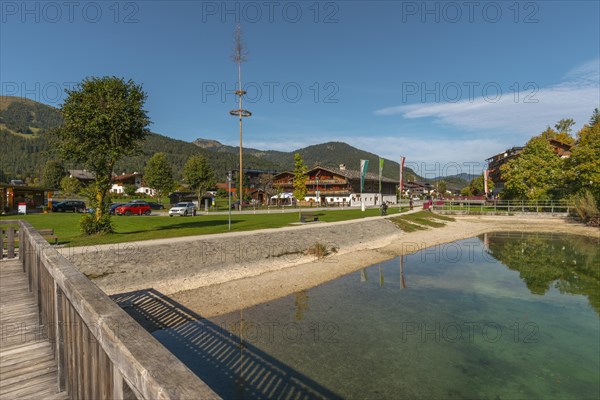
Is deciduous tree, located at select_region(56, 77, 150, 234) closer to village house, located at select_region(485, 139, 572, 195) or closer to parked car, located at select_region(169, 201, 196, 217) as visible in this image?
parked car, located at select_region(169, 201, 196, 217)

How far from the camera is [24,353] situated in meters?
5.17

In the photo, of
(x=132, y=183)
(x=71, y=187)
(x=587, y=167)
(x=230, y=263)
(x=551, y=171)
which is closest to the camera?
(x=230, y=263)

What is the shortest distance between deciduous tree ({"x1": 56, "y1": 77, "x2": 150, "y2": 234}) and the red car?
19.9m

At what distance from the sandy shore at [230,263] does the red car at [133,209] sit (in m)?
23.6

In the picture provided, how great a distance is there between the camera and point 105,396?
92.0 inches

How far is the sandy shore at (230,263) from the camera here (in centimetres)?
1417

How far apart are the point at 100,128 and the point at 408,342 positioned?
19.4 m

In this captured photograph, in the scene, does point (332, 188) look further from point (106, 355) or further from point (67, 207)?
point (106, 355)

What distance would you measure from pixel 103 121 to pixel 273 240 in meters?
12.5

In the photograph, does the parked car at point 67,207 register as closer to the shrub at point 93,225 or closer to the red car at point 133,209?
the red car at point 133,209

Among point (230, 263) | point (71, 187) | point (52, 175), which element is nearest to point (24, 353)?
point (230, 263)

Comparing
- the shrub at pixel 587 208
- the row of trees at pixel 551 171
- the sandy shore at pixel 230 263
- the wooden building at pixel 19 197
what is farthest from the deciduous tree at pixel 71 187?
the shrub at pixel 587 208

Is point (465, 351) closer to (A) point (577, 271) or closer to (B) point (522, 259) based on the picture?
(A) point (577, 271)

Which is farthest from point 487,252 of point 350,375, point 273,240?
point 350,375
